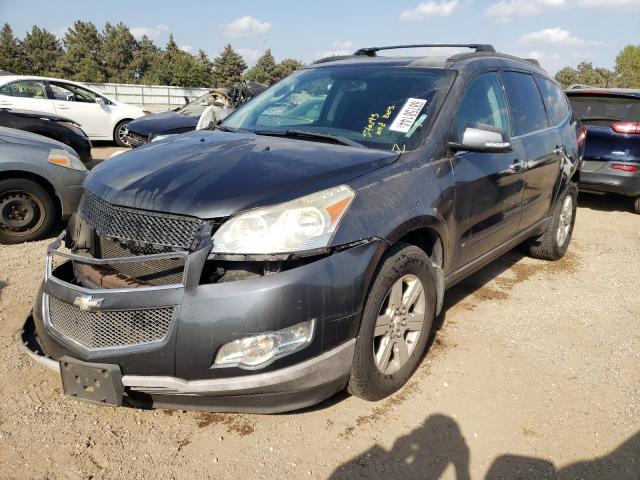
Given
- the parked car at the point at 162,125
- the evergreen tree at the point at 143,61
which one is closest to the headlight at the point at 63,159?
the parked car at the point at 162,125

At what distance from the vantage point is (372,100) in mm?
3227

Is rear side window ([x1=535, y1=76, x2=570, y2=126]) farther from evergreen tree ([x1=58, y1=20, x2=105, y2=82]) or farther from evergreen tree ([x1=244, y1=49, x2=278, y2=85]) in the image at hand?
evergreen tree ([x1=58, y1=20, x2=105, y2=82])

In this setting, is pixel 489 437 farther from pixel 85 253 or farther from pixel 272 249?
pixel 85 253

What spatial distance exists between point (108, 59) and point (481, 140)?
271ft

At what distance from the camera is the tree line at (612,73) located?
197ft

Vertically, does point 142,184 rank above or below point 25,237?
above

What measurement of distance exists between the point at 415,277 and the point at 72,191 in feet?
12.3

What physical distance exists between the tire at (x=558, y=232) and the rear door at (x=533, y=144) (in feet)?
1.26

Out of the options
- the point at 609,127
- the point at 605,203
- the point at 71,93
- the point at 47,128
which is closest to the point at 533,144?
the point at 609,127

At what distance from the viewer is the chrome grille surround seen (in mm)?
2062

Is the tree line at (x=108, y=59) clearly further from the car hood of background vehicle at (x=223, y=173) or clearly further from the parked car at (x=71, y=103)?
the car hood of background vehicle at (x=223, y=173)

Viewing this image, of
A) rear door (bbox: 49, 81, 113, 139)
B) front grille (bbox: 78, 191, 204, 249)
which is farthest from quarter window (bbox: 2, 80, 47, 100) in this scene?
front grille (bbox: 78, 191, 204, 249)

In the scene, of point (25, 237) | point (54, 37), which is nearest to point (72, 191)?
point (25, 237)

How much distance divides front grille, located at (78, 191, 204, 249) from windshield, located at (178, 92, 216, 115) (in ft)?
27.3
